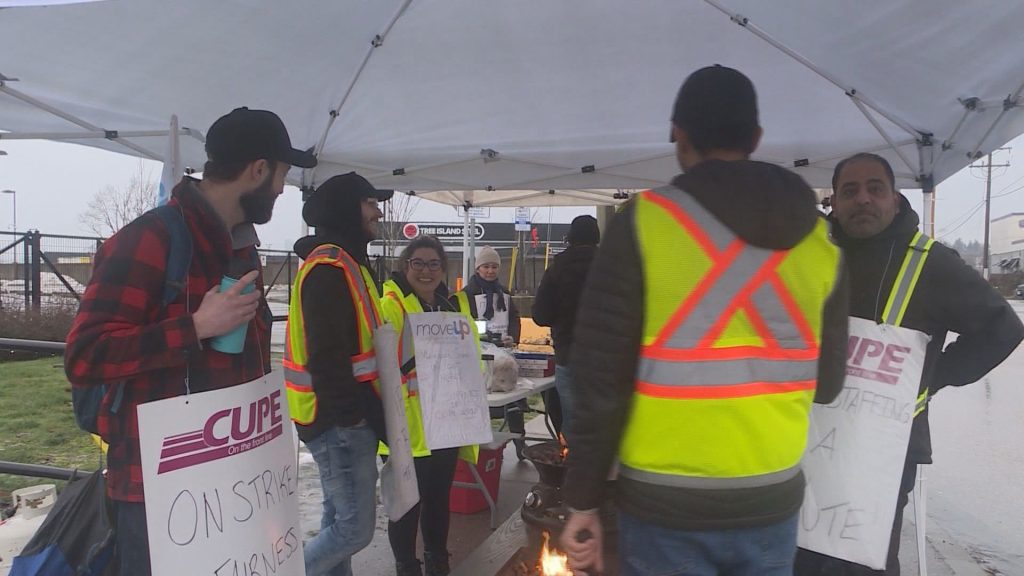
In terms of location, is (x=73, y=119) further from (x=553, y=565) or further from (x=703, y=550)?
(x=703, y=550)

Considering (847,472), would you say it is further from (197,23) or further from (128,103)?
(128,103)

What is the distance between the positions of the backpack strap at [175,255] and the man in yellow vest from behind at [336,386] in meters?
0.96

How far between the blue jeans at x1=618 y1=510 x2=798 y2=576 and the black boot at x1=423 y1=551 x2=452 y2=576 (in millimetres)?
2266

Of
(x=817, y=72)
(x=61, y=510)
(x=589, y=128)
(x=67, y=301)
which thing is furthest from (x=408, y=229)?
(x=61, y=510)

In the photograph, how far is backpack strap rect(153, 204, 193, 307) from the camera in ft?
5.02

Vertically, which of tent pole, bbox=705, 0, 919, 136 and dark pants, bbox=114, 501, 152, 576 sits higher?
tent pole, bbox=705, 0, 919, 136

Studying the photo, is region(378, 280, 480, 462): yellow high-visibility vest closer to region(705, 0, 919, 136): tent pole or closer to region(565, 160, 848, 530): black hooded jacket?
region(565, 160, 848, 530): black hooded jacket

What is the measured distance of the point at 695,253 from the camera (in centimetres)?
131

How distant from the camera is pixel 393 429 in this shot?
8.44ft

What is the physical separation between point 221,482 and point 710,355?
1.24m

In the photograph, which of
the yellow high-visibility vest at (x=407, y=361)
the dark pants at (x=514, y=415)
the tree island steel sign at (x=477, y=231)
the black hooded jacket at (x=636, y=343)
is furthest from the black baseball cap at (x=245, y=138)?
the tree island steel sign at (x=477, y=231)

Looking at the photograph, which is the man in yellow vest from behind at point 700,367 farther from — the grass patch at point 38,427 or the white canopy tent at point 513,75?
the grass patch at point 38,427

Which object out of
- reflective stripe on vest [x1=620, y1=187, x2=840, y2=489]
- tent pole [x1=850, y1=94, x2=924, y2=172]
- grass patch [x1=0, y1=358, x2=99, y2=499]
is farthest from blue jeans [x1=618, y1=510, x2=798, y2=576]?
grass patch [x1=0, y1=358, x2=99, y2=499]

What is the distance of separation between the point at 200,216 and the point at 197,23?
2.37 metres
